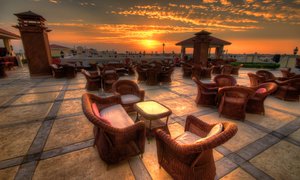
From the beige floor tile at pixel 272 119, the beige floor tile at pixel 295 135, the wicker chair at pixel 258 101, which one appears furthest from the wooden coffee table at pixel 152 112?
the wicker chair at pixel 258 101

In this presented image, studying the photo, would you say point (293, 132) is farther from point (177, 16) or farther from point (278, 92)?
point (177, 16)

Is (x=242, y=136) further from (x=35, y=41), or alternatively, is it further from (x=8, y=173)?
(x=35, y=41)

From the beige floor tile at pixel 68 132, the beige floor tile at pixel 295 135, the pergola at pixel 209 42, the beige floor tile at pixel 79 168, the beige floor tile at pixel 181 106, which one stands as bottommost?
the beige floor tile at pixel 295 135

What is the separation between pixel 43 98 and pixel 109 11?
25.2 ft

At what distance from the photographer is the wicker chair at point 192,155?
115 centimetres

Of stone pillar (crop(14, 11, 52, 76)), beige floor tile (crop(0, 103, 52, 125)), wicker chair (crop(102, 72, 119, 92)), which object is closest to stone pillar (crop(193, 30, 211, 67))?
wicker chair (crop(102, 72, 119, 92))

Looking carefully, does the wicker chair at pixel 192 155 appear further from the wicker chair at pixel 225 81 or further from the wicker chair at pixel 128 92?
the wicker chair at pixel 225 81

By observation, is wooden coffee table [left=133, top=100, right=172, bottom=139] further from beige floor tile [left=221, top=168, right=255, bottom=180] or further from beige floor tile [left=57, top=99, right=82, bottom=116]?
beige floor tile [left=57, top=99, right=82, bottom=116]

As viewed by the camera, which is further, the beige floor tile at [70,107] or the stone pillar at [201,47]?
the stone pillar at [201,47]

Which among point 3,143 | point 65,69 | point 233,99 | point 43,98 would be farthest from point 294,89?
point 65,69

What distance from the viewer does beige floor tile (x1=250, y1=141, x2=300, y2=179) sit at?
69.8 inches

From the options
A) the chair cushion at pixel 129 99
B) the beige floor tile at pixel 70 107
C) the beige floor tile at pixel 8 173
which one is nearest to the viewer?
the beige floor tile at pixel 8 173

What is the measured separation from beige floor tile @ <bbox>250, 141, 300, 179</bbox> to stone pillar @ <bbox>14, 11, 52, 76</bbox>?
468 inches

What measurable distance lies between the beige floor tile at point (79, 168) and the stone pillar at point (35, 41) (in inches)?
375
